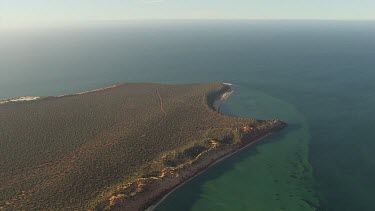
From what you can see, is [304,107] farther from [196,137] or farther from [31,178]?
[31,178]

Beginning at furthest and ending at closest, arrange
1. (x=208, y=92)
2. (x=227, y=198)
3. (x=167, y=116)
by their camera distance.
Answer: (x=208, y=92) → (x=167, y=116) → (x=227, y=198)

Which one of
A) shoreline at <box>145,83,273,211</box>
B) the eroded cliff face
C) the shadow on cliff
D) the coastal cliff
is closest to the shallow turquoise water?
the shadow on cliff

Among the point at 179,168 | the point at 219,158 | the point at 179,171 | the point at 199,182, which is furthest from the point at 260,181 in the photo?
the point at 179,168

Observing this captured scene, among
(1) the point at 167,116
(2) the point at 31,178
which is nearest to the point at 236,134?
(1) the point at 167,116

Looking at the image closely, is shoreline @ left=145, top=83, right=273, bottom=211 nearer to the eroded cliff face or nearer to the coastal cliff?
the coastal cliff

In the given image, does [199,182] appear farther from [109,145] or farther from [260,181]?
[109,145]

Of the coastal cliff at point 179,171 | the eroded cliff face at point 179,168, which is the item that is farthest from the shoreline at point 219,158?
the eroded cliff face at point 179,168

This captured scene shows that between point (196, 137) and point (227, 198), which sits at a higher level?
point (196, 137)
